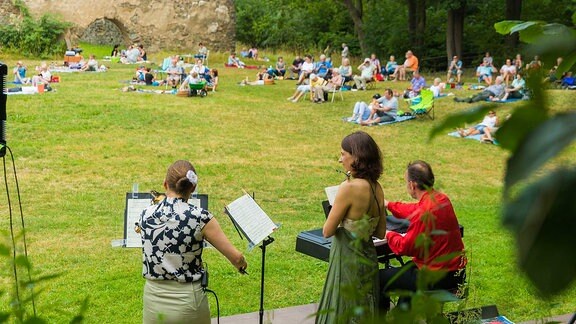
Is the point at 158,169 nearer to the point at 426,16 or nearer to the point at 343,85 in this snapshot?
the point at 343,85

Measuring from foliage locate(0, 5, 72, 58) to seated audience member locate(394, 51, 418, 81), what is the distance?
14.0 meters

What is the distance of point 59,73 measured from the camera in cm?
2786

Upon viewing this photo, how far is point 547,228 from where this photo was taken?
633mm

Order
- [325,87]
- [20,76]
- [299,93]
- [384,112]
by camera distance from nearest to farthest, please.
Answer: [384,112] < [325,87] < [299,93] < [20,76]

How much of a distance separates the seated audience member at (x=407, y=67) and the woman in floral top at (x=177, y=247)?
24351 mm

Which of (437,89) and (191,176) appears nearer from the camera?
(191,176)

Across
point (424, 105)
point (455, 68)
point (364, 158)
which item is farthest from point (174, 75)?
point (364, 158)

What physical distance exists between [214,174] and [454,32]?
19882 mm

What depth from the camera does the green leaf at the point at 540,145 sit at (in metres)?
0.63

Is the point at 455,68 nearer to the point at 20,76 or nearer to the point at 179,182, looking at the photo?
the point at 20,76

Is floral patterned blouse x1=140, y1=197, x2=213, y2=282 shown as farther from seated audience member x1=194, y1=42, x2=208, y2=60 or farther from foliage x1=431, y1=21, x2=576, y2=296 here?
seated audience member x1=194, y1=42, x2=208, y2=60

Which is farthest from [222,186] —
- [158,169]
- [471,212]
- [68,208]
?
[471,212]

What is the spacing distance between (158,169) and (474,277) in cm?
782

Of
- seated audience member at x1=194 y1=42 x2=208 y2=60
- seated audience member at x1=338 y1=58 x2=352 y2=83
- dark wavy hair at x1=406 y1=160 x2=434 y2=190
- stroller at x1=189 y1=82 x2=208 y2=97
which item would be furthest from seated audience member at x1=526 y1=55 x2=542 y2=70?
seated audience member at x1=194 y1=42 x2=208 y2=60
